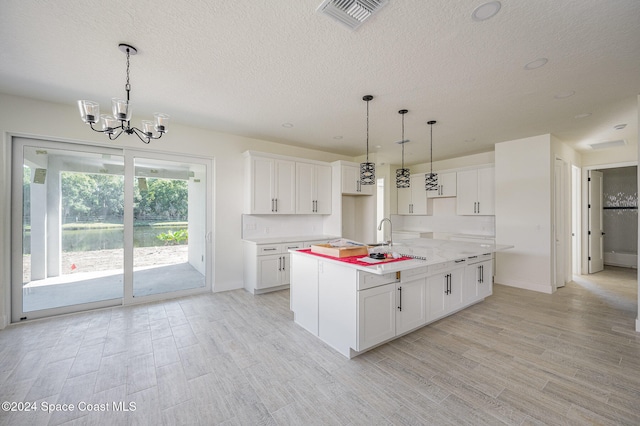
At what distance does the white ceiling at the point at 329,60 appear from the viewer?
1836 mm

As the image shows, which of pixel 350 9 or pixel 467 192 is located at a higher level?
pixel 350 9

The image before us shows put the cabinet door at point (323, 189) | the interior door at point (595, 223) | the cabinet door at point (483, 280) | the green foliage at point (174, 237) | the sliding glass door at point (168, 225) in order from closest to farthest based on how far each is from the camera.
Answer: the cabinet door at point (483, 280), the sliding glass door at point (168, 225), the green foliage at point (174, 237), the cabinet door at point (323, 189), the interior door at point (595, 223)

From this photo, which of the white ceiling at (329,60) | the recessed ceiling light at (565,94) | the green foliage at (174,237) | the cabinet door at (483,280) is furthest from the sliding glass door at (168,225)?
the recessed ceiling light at (565,94)

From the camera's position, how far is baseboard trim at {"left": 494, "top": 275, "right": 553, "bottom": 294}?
4496 millimetres

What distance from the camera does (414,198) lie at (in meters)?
7.06

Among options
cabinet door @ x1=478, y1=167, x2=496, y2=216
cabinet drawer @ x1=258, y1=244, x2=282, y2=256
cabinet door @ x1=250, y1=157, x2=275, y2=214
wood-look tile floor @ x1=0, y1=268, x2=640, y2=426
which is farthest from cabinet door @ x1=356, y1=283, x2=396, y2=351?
cabinet door @ x1=478, y1=167, x2=496, y2=216

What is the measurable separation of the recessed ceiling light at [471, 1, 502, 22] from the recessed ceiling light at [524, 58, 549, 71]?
92 centimetres

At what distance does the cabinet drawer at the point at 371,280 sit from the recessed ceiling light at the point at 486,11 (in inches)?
83.9

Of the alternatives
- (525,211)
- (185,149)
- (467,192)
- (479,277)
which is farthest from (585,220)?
(185,149)

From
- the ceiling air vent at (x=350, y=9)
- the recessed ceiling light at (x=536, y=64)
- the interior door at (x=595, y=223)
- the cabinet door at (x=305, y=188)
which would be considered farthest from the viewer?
the interior door at (x=595, y=223)

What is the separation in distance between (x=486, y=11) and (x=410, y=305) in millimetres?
2594

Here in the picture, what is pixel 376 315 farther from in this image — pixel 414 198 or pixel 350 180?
pixel 414 198

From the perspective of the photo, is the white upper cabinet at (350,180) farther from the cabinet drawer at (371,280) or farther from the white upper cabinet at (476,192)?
the cabinet drawer at (371,280)

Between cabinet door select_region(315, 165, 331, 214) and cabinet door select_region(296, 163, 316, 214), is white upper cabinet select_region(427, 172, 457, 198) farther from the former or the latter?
cabinet door select_region(296, 163, 316, 214)
